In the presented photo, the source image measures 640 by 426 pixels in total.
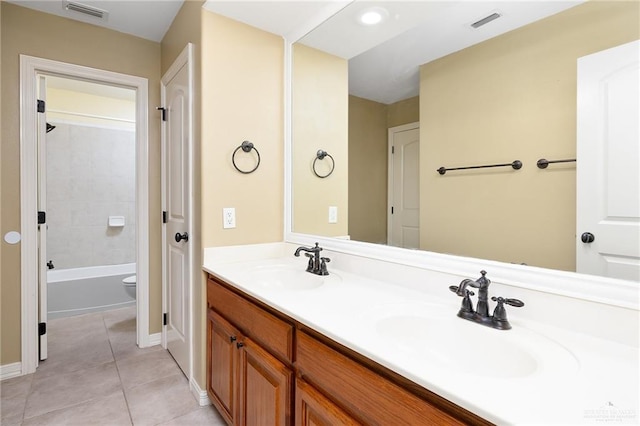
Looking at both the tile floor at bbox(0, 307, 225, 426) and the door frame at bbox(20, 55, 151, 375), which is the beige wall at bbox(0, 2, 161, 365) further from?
the tile floor at bbox(0, 307, 225, 426)

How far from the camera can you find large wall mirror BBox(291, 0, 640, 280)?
3.12ft

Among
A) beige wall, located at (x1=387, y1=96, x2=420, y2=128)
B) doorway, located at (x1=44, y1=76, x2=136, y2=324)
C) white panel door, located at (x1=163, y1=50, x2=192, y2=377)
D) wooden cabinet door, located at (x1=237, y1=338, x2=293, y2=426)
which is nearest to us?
wooden cabinet door, located at (x1=237, y1=338, x2=293, y2=426)

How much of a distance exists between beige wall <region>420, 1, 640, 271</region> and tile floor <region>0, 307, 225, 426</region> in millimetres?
1631

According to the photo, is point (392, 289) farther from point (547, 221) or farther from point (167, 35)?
point (167, 35)

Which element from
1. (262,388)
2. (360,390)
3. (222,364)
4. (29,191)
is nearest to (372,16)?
(360,390)

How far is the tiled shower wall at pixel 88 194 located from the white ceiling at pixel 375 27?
7.25ft

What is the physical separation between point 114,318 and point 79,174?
194cm

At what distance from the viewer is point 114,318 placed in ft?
10.6

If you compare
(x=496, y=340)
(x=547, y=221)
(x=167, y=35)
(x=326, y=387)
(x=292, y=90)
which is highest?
(x=167, y=35)

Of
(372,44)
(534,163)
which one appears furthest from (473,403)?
(372,44)

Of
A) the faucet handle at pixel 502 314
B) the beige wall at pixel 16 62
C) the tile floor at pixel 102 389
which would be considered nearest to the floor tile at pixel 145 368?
the tile floor at pixel 102 389

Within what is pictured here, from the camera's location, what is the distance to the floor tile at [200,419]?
1.71 meters

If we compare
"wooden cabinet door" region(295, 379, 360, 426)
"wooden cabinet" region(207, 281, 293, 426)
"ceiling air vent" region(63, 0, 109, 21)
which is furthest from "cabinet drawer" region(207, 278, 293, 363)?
"ceiling air vent" region(63, 0, 109, 21)

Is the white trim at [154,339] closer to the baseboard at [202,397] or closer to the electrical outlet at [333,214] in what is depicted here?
the baseboard at [202,397]
